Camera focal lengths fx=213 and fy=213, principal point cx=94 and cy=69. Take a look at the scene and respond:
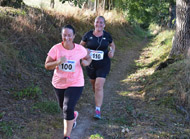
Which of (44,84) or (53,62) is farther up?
(53,62)

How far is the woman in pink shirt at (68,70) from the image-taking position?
3.42 m

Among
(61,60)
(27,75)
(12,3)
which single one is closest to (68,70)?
(61,60)

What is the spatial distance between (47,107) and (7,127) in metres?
1.22

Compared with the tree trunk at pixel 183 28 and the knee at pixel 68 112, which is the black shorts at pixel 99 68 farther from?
the tree trunk at pixel 183 28

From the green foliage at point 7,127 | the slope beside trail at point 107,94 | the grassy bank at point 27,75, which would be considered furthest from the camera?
the slope beside trail at point 107,94

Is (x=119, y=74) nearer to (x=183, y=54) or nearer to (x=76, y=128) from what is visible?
(x=183, y=54)

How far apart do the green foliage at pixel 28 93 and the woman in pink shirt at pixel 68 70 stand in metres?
1.59

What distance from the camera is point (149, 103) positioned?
5.63m

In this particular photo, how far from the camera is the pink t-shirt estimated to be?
3.42 meters

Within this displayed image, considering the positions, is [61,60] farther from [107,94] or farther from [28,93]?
[107,94]

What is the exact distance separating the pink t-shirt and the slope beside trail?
1141 mm

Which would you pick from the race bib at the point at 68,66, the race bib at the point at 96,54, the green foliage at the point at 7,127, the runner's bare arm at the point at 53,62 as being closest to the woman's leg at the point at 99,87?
the race bib at the point at 96,54

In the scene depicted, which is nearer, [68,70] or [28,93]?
[68,70]

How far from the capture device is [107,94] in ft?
22.2
